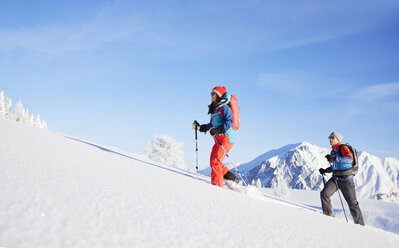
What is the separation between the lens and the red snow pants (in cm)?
504

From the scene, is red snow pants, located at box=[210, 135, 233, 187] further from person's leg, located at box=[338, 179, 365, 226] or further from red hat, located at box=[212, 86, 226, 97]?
person's leg, located at box=[338, 179, 365, 226]

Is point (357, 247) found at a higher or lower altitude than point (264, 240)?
lower

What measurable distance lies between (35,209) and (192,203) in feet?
4.04

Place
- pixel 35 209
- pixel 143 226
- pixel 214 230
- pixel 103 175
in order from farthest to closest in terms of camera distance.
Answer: pixel 103 175
pixel 214 230
pixel 143 226
pixel 35 209

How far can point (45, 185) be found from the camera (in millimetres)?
1709

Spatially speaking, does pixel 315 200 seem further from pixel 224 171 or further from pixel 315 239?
pixel 315 239

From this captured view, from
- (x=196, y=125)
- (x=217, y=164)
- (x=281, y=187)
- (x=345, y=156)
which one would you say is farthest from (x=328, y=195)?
(x=281, y=187)

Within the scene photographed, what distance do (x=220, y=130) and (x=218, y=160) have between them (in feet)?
2.16

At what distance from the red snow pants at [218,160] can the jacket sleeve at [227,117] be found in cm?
36

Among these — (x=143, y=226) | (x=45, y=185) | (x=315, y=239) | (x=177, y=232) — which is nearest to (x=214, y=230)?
(x=177, y=232)

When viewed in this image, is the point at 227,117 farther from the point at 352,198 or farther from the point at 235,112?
the point at 352,198

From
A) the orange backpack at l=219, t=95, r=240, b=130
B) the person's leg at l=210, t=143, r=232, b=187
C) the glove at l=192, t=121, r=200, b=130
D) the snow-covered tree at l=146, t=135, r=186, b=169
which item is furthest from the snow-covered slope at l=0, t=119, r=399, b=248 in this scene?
the snow-covered tree at l=146, t=135, r=186, b=169

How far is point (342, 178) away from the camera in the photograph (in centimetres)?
583

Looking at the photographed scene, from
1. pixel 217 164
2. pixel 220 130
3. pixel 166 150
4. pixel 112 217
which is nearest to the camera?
pixel 112 217
